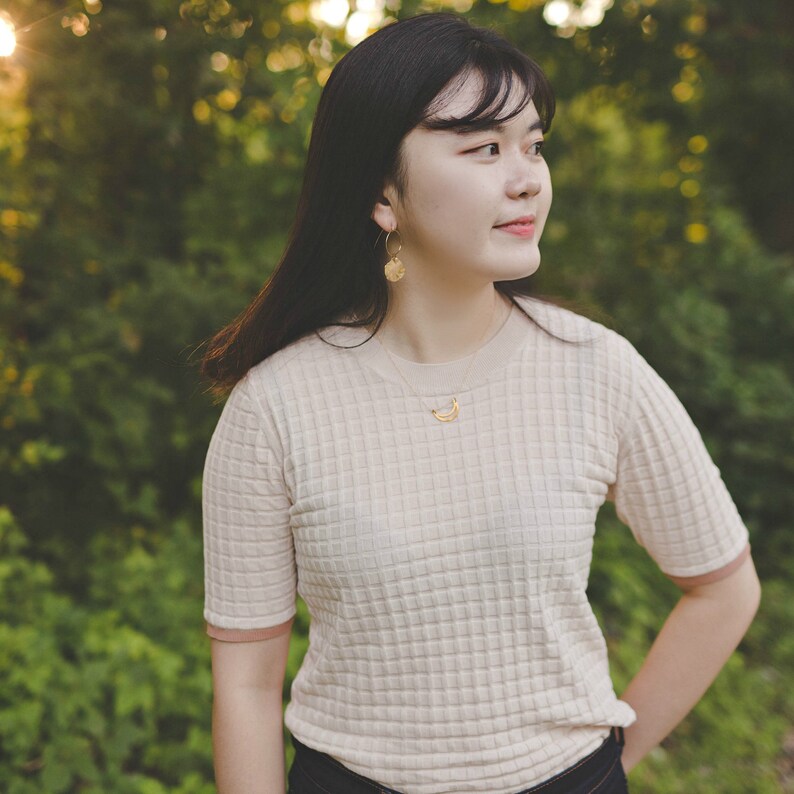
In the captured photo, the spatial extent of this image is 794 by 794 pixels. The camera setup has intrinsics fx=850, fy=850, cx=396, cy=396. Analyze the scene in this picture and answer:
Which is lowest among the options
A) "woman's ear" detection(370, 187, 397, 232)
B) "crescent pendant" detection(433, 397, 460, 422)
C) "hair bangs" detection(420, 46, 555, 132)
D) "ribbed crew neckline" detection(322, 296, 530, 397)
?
"crescent pendant" detection(433, 397, 460, 422)

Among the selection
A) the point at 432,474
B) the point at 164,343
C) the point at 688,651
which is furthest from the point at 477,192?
the point at 164,343

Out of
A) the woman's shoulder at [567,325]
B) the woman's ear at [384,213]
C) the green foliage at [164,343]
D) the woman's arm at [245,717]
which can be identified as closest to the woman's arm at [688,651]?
the woman's shoulder at [567,325]

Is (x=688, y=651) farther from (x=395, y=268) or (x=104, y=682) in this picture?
(x=104, y=682)

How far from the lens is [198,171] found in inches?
156

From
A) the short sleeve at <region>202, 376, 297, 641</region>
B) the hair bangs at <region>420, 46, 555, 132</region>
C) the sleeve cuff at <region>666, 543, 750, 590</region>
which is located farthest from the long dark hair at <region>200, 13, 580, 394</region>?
the sleeve cuff at <region>666, 543, 750, 590</region>

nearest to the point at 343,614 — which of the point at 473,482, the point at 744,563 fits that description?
the point at 473,482

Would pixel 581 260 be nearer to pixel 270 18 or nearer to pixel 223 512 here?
pixel 270 18

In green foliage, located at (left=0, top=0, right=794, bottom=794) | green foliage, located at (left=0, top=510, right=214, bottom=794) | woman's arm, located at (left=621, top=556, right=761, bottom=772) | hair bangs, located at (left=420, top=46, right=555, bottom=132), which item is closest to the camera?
hair bangs, located at (left=420, top=46, right=555, bottom=132)

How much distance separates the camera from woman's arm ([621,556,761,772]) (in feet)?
5.16

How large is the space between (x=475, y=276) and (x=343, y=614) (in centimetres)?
60

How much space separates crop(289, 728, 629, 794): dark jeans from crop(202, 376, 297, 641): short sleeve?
24 centimetres

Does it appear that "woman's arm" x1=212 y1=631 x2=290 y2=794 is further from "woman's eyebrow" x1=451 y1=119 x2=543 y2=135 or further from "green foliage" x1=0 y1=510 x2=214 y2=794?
"green foliage" x1=0 y1=510 x2=214 y2=794

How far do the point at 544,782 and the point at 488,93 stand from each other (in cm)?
113

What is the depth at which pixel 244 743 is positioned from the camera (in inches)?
59.4
